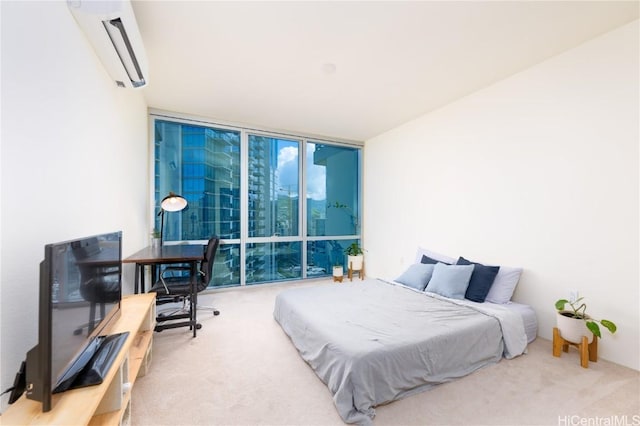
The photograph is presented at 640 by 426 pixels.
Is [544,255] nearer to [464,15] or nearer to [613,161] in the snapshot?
[613,161]

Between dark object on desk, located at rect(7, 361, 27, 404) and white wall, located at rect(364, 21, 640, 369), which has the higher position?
white wall, located at rect(364, 21, 640, 369)

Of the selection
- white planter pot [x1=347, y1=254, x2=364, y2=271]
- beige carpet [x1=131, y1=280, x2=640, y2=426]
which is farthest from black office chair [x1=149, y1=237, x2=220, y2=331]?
white planter pot [x1=347, y1=254, x2=364, y2=271]

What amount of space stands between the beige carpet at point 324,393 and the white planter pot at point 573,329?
198mm

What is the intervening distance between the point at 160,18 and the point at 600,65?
3630 millimetres

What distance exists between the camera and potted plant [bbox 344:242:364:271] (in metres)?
4.98

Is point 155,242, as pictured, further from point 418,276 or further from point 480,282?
point 480,282

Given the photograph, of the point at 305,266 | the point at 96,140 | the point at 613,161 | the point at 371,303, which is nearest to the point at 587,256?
the point at 613,161

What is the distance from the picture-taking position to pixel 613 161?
2203mm

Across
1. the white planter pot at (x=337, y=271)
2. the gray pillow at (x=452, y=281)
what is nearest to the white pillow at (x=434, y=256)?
the gray pillow at (x=452, y=281)

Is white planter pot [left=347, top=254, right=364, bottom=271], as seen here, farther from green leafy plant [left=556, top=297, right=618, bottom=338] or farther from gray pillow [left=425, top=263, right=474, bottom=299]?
green leafy plant [left=556, top=297, right=618, bottom=338]

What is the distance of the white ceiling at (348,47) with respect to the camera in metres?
1.96

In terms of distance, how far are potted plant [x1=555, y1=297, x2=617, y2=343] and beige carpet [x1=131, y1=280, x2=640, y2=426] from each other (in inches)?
8.8

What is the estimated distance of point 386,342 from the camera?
6.04 ft

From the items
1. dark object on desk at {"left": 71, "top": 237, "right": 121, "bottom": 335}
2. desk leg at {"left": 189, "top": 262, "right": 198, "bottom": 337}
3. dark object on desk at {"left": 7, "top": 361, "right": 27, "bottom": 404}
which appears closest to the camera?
dark object on desk at {"left": 7, "top": 361, "right": 27, "bottom": 404}
